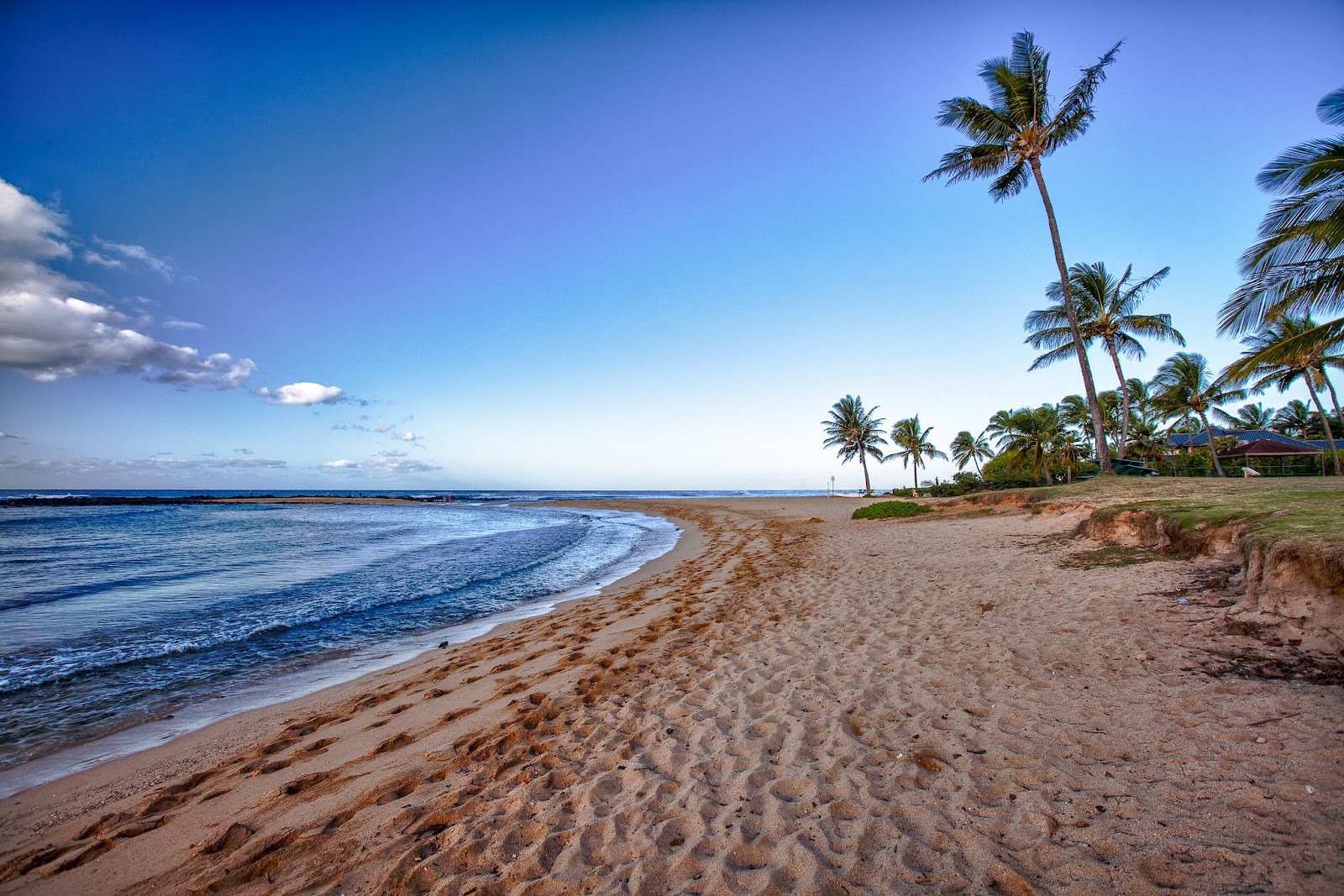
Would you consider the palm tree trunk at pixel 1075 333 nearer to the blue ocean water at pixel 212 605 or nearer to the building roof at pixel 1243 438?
the blue ocean water at pixel 212 605

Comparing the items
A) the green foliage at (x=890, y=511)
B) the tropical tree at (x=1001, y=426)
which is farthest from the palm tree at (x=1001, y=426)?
the green foliage at (x=890, y=511)

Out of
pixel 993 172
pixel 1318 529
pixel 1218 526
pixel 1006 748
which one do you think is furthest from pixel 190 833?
pixel 993 172

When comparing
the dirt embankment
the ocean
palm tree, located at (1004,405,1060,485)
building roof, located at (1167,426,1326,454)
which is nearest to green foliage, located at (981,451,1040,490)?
palm tree, located at (1004,405,1060,485)

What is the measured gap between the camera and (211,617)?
8.98 metres

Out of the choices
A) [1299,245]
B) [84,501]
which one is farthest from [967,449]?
[84,501]

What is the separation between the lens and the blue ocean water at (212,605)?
5.80 metres

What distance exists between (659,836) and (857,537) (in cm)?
1483

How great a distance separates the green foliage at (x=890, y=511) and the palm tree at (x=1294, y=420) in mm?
60760

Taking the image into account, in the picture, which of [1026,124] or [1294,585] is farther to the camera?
[1026,124]

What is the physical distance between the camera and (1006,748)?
345 centimetres

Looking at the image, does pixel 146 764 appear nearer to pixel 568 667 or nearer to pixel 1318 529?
pixel 568 667

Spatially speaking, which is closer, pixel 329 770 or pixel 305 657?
pixel 329 770

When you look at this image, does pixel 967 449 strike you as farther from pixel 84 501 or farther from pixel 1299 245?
pixel 84 501

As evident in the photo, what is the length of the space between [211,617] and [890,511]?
22299 mm
